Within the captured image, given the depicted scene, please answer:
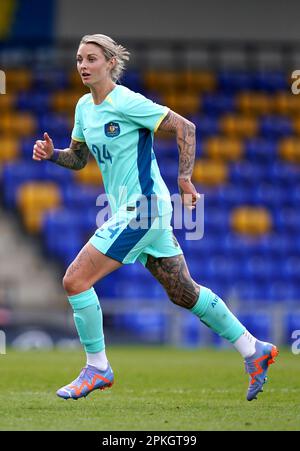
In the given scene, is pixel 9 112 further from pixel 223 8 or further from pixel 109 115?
pixel 109 115

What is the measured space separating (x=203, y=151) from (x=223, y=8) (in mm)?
2941

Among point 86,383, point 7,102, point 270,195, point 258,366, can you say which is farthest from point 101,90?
point 7,102

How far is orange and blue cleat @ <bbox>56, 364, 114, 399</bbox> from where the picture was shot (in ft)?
21.4

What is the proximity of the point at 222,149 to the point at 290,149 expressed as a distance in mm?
1328

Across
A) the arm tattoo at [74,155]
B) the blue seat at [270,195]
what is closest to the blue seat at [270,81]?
the blue seat at [270,195]

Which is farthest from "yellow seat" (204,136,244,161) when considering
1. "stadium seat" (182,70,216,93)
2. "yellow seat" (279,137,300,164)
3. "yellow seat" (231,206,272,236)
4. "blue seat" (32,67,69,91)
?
"blue seat" (32,67,69,91)

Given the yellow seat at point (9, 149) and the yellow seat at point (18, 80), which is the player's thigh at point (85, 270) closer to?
the yellow seat at point (9, 149)

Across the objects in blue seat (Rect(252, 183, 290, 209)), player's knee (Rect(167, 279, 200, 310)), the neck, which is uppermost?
the neck

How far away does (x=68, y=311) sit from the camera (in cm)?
1501

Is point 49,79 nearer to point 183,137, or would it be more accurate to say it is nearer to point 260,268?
point 260,268

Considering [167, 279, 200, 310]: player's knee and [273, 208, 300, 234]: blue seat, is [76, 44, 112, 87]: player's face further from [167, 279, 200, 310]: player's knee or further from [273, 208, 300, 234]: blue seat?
[273, 208, 300, 234]: blue seat

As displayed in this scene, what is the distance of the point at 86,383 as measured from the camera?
659 cm

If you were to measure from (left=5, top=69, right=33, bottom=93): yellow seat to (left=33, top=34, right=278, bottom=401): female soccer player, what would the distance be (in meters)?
13.2
